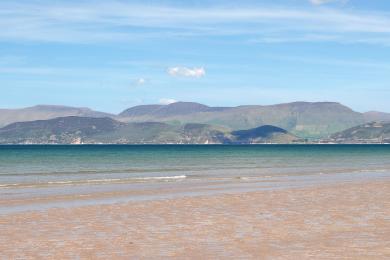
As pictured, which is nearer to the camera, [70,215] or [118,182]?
[70,215]

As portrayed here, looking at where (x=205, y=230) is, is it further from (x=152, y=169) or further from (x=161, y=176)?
(x=152, y=169)

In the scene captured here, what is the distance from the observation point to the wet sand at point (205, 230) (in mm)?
18594

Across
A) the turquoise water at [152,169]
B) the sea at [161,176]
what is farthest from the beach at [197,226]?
the turquoise water at [152,169]

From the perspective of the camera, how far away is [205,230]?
2300 cm

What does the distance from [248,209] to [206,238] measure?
9334 millimetres

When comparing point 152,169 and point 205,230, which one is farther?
point 152,169

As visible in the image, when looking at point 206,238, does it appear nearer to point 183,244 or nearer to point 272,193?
point 183,244

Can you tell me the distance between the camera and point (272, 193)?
40.4 metres

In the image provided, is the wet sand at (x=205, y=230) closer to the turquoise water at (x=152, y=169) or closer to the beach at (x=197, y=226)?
the beach at (x=197, y=226)

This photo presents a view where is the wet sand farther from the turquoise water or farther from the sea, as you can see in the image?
the turquoise water

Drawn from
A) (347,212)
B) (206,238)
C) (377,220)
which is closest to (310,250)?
(206,238)

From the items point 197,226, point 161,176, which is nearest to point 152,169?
point 161,176

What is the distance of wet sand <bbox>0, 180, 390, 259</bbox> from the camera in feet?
61.0

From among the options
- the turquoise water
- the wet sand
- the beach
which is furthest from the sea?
the wet sand
